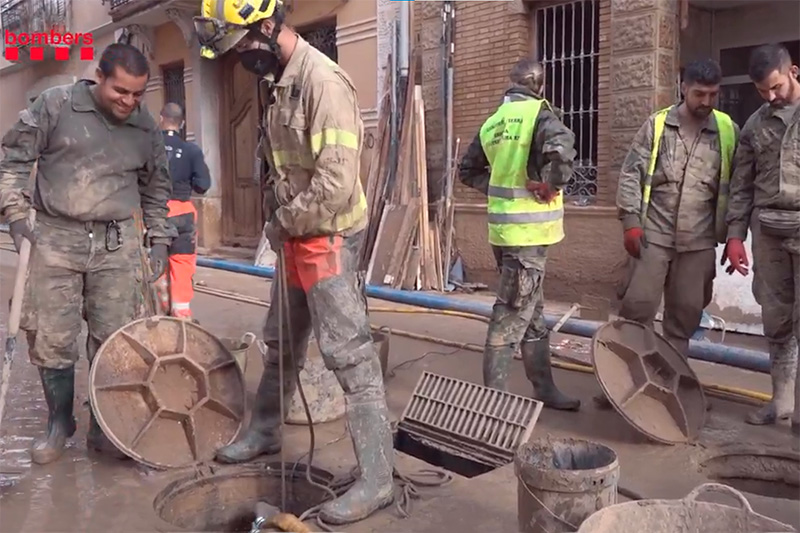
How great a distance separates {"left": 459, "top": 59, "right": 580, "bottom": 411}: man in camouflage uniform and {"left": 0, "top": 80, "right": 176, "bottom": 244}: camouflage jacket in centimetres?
197

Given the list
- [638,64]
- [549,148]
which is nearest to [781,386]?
[549,148]

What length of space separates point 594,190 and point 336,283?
20.5 ft

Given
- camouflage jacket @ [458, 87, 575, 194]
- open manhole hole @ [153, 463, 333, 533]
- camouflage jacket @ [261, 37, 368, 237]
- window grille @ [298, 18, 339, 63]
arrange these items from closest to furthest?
camouflage jacket @ [261, 37, 368, 237], open manhole hole @ [153, 463, 333, 533], camouflage jacket @ [458, 87, 575, 194], window grille @ [298, 18, 339, 63]

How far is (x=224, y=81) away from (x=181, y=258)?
911cm

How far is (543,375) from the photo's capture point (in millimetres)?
4883

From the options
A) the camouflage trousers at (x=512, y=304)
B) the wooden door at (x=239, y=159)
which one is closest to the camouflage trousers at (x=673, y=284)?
the camouflage trousers at (x=512, y=304)

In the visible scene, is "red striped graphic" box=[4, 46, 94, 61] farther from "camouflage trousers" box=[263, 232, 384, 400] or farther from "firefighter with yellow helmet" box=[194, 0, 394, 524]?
"camouflage trousers" box=[263, 232, 384, 400]

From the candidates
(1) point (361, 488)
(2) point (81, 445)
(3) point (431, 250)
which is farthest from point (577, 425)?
(3) point (431, 250)

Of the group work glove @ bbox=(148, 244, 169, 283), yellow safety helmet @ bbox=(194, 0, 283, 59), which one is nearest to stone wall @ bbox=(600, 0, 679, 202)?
work glove @ bbox=(148, 244, 169, 283)

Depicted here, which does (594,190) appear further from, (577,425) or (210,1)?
(210,1)

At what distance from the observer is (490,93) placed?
9.80 m

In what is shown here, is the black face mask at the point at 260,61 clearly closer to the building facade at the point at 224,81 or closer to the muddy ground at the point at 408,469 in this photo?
the muddy ground at the point at 408,469

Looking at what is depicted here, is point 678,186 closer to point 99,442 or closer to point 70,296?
point 70,296

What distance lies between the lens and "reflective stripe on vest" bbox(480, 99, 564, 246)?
14.6 ft
